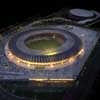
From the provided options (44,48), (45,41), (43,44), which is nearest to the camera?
(44,48)

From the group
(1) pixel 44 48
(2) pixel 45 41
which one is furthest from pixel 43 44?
(1) pixel 44 48

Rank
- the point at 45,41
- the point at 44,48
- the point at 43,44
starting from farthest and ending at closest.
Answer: the point at 45,41
the point at 43,44
the point at 44,48

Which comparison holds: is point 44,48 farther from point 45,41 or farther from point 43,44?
point 45,41

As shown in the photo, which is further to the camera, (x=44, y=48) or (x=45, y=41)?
(x=45, y=41)

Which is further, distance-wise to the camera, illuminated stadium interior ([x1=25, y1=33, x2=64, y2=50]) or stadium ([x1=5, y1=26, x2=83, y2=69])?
illuminated stadium interior ([x1=25, y1=33, x2=64, y2=50])

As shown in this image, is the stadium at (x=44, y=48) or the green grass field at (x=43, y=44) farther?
the green grass field at (x=43, y=44)

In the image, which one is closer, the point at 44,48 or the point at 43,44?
the point at 44,48
